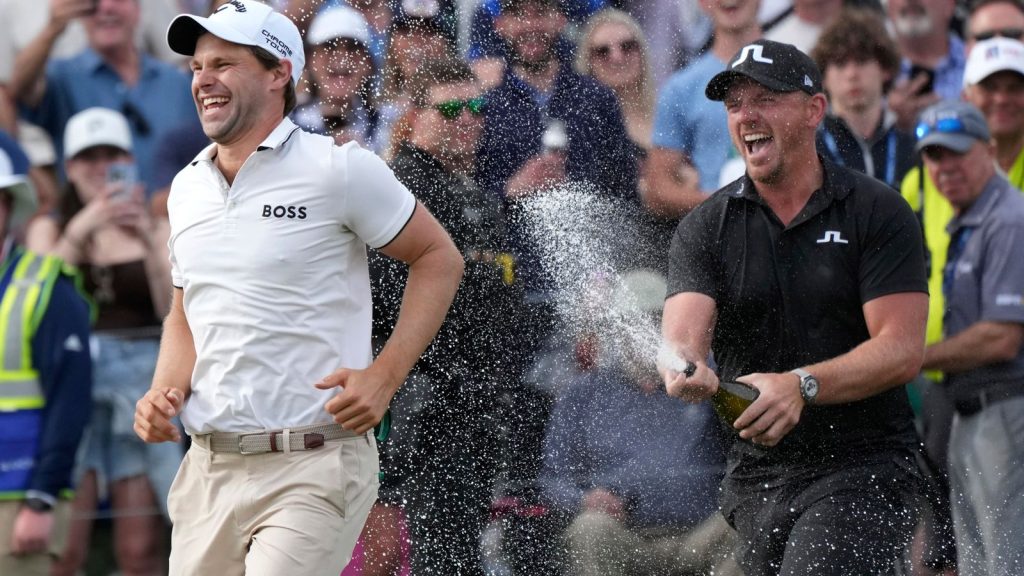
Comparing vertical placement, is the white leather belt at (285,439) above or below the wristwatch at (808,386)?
above

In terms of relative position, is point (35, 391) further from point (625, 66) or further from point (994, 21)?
point (994, 21)

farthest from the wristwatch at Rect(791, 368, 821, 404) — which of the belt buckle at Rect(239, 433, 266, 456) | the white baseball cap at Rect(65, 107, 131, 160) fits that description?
the white baseball cap at Rect(65, 107, 131, 160)

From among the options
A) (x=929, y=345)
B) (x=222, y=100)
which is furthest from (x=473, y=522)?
(x=222, y=100)

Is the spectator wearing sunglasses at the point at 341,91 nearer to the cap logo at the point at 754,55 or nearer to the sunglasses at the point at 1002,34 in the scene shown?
the cap logo at the point at 754,55

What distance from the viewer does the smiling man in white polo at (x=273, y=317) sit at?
13.4 ft

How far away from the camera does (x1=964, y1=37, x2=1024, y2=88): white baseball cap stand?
698cm

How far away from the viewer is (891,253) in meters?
4.82

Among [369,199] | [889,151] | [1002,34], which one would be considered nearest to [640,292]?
[889,151]

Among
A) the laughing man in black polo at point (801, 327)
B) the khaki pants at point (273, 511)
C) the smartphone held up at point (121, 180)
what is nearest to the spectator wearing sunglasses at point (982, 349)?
the laughing man in black polo at point (801, 327)

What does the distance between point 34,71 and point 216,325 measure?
3.21m

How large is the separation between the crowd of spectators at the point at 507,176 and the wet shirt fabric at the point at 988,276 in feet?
0.22

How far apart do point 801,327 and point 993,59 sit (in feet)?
8.92

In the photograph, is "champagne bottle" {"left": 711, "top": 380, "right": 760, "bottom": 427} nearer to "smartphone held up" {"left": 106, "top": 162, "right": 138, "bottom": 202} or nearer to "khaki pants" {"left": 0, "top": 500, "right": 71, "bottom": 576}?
"khaki pants" {"left": 0, "top": 500, "right": 71, "bottom": 576}

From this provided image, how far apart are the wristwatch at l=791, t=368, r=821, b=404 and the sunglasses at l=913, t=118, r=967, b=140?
2380 millimetres
